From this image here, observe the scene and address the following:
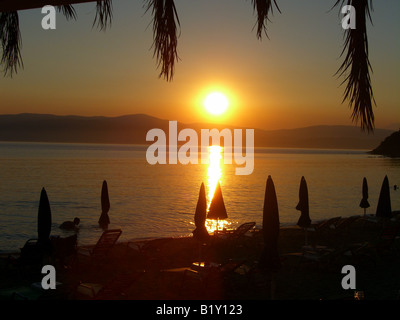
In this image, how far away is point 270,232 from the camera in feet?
25.6

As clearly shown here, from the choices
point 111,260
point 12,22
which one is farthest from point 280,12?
point 111,260

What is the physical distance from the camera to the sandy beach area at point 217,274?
8.62m

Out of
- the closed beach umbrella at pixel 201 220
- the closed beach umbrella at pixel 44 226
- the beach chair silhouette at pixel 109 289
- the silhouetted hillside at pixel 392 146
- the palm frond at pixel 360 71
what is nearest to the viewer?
the palm frond at pixel 360 71

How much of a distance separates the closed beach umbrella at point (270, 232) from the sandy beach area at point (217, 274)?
19 cm

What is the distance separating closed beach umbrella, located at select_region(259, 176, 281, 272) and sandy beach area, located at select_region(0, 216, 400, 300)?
0.63ft

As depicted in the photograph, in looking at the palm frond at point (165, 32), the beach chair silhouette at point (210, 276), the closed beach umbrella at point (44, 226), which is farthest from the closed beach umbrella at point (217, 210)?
the palm frond at point (165, 32)

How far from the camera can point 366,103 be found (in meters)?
1.21

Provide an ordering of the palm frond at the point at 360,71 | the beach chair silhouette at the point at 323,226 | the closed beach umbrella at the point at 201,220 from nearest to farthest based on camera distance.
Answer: the palm frond at the point at 360,71
the closed beach umbrella at the point at 201,220
the beach chair silhouette at the point at 323,226

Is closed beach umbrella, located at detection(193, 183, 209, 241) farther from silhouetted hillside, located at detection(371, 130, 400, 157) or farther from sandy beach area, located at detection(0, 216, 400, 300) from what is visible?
silhouetted hillside, located at detection(371, 130, 400, 157)

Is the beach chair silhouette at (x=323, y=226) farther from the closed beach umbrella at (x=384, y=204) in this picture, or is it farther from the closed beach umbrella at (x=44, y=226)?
the closed beach umbrella at (x=44, y=226)

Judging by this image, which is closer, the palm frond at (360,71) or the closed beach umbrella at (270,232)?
the palm frond at (360,71)

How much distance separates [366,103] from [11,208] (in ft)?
108

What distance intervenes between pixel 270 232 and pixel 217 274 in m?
2.16
